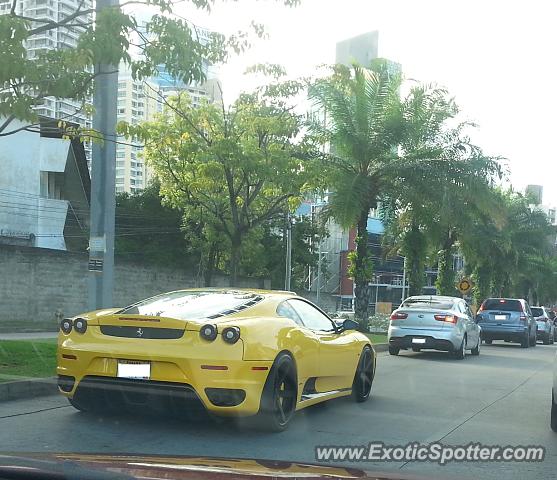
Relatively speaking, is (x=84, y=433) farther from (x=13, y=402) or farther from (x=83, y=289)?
(x=83, y=289)

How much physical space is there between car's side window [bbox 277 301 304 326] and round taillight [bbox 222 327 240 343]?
1.03 meters

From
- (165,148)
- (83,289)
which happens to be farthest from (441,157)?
(83,289)

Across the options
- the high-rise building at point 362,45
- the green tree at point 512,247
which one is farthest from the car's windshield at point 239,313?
the high-rise building at point 362,45

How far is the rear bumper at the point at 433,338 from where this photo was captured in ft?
54.6

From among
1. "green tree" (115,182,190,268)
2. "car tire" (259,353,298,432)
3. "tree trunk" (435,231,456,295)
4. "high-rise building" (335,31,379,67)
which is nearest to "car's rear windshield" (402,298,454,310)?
"car tire" (259,353,298,432)

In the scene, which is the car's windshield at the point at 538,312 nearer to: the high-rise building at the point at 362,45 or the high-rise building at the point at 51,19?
the high-rise building at the point at 51,19

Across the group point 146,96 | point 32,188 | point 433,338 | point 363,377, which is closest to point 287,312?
point 363,377

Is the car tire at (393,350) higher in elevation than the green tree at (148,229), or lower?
lower

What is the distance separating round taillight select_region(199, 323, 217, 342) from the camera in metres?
6.72

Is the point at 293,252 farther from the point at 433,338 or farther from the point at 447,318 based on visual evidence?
the point at 433,338

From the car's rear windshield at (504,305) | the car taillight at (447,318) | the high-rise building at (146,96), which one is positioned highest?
the high-rise building at (146,96)

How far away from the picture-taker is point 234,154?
16.3 metres

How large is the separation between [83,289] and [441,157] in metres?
12.0

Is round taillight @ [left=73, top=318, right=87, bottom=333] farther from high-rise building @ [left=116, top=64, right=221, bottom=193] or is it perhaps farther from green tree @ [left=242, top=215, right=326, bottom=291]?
green tree @ [left=242, top=215, right=326, bottom=291]
